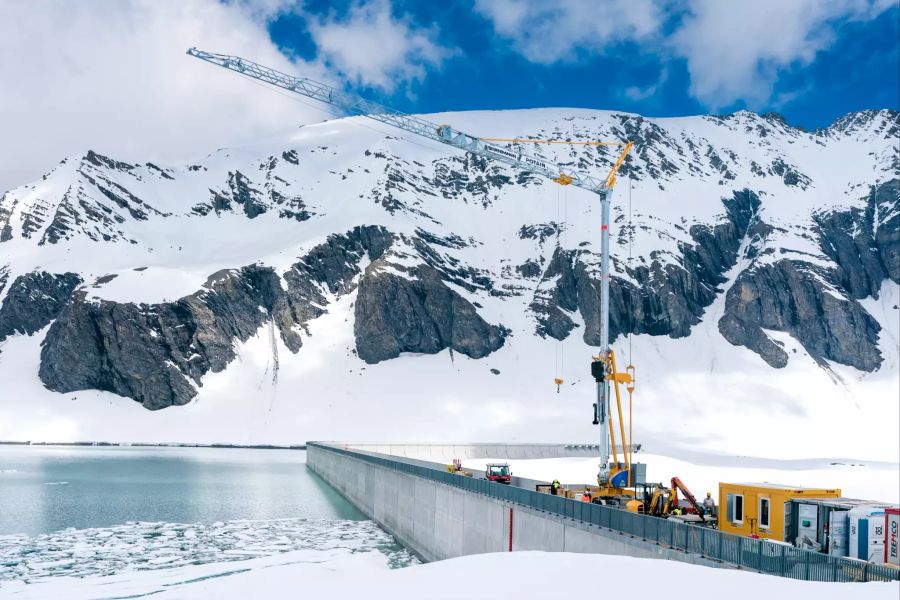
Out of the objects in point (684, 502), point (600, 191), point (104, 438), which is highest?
point (600, 191)

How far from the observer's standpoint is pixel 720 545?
2181 cm

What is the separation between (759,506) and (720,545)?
5.23m

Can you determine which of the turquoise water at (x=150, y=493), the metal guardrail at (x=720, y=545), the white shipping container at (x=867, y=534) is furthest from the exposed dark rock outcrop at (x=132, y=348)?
the white shipping container at (x=867, y=534)

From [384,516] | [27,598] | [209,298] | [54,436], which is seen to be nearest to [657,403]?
[209,298]

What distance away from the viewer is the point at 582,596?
1655 cm

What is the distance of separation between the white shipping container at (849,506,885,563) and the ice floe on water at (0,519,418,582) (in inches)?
988

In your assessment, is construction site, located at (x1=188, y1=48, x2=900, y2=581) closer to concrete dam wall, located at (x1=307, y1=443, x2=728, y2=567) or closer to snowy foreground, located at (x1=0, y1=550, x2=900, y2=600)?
concrete dam wall, located at (x1=307, y1=443, x2=728, y2=567)

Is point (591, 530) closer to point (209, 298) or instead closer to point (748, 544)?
point (748, 544)

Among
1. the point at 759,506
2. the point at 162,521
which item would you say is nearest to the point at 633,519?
the point at 759,506

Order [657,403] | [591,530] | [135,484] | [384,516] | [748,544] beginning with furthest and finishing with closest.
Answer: [657,403], [135,484], [384,516], [591,530], [748,544]

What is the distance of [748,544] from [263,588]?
1773cm

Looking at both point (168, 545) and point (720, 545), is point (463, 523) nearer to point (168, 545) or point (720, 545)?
point (168, 545)

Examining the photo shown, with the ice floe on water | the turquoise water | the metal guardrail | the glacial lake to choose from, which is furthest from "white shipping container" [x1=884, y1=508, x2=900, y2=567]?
the turquoise water

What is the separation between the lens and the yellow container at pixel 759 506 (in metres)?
25.3
